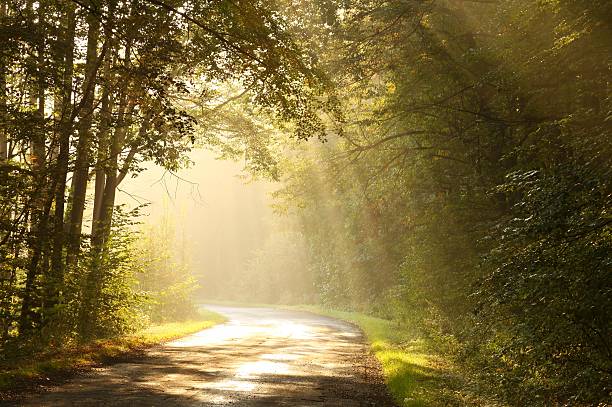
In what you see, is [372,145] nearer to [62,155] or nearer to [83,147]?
[83,147]

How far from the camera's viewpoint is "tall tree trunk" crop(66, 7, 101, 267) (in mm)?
12766

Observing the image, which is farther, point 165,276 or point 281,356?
point 165,276

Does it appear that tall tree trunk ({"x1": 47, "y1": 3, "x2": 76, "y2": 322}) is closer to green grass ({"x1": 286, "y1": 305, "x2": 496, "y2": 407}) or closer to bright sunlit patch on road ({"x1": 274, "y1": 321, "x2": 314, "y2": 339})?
green grass ({"x1": 286, "y1": 305, "x2": 496, "y2": 407})

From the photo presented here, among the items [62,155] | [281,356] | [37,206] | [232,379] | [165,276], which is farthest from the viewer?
[165,276]

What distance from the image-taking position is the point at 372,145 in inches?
815

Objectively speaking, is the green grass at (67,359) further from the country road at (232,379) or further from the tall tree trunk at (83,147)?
the tall tree trunk at (83,147)

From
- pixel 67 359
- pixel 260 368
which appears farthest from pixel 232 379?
pixel 67 359

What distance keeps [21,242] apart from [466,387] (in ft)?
29.9

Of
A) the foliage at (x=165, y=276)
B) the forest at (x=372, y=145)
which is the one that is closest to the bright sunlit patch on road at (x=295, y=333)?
the forest at (x=372, y=145)

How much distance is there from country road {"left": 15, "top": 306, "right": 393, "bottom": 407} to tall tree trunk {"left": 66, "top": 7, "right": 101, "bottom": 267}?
3.13 metres

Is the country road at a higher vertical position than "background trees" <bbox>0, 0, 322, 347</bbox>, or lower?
lower

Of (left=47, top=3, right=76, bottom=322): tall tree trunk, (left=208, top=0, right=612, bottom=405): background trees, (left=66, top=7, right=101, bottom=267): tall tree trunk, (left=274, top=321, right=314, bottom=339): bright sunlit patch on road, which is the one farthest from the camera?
(left=274, top=321, right=314, bottom=339): bright sunlit patch on road

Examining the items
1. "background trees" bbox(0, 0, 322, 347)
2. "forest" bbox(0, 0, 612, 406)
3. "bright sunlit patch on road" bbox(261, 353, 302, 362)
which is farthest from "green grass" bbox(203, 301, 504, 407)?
"background trees" bbox(0, 0, 322, 347)

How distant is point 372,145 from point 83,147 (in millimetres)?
10444
